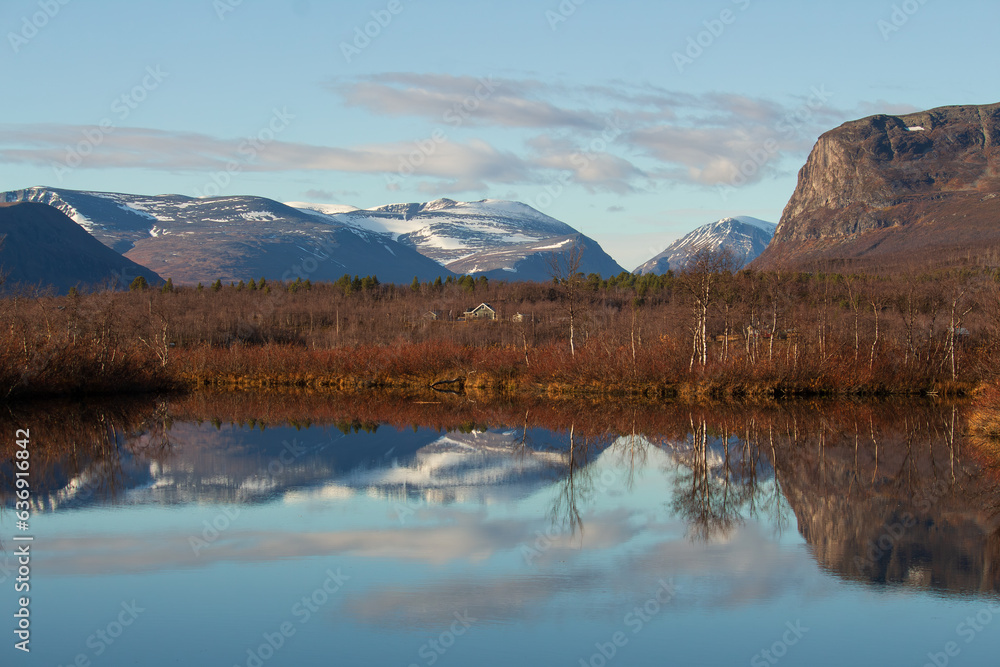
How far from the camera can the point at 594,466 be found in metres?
17.1

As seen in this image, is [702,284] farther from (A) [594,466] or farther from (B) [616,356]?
(A) [594,466]

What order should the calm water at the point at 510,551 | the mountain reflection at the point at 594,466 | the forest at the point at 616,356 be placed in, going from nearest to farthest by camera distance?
the calm water at the point at 510,551
the mountain reflection at the point at 594,466
the forest at the point at 616,356

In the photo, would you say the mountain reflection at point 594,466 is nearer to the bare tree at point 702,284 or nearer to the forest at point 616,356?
the forest at point 616,356

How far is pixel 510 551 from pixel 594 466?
22.4 feet

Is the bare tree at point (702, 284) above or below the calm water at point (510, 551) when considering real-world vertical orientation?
above

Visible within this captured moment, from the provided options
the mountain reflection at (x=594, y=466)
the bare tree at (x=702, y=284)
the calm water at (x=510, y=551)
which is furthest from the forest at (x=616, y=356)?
the calm water at (x=510, y=551)

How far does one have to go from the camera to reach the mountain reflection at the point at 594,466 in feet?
37.4

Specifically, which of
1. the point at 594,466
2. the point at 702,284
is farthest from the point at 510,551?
the point at 702,284

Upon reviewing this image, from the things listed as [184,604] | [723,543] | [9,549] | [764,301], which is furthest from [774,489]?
[764,301]

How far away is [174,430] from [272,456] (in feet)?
16.7

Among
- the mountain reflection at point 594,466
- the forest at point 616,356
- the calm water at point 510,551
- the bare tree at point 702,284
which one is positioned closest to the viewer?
the calm water at point 510,551

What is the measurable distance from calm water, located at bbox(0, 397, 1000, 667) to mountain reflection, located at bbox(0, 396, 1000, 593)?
0.08m

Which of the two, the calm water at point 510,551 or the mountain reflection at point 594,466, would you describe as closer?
the calm water at point 510,551

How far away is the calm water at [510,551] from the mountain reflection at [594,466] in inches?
3.2
